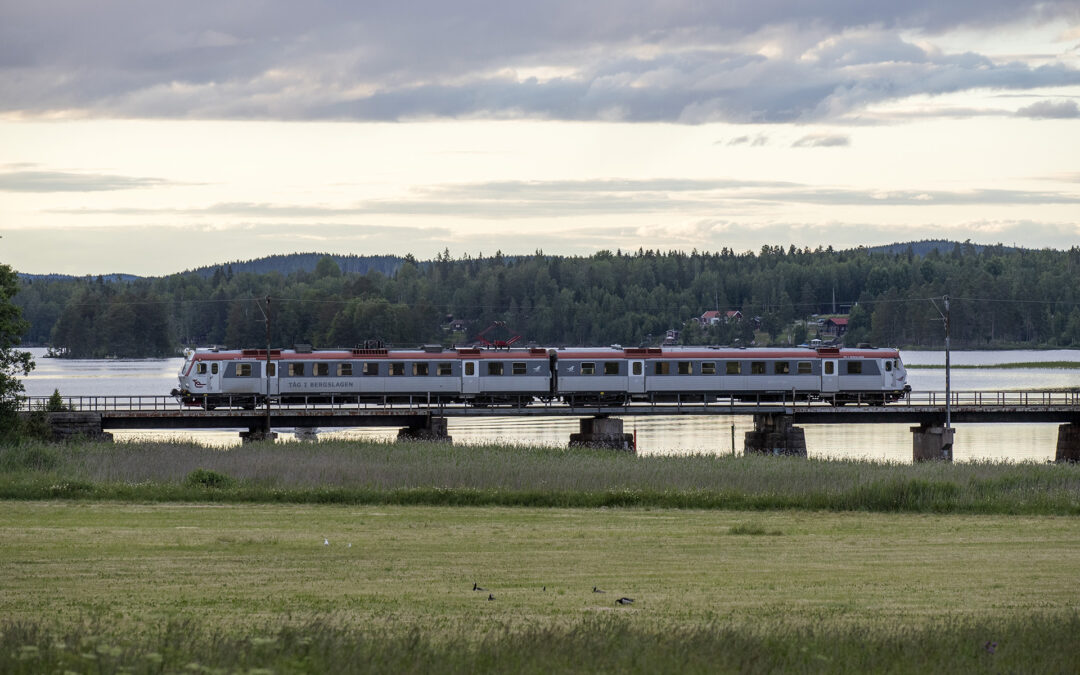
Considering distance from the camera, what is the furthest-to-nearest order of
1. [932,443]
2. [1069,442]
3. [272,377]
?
1. [272,377]
2. [1069,442]
3. [932,443]

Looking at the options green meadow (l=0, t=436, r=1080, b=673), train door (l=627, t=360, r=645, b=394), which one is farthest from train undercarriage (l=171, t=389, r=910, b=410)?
green meadow (l=0, t=436, r=1080, b=673)

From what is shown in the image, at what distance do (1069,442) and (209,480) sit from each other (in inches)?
1893

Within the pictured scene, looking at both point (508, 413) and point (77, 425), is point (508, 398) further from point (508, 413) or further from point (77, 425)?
point (77, 425)

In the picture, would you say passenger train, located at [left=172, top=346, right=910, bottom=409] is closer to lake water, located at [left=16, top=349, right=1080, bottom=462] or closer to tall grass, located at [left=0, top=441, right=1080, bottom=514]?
lake water, located at [left=16, top=349, right=1080, bottom=462]

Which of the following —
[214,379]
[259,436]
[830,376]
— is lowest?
[259,436]

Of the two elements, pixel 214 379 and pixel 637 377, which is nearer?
pixel 214 379

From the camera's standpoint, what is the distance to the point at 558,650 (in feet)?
52.6

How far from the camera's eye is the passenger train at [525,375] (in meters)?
70.8

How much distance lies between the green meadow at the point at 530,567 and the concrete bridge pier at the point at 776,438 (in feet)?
61.3

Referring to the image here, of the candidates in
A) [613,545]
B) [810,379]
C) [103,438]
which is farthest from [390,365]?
[613,545]

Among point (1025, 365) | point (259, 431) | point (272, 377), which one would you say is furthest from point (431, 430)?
point (1025, 365)

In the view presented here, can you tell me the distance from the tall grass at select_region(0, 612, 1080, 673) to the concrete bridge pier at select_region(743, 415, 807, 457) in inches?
1849

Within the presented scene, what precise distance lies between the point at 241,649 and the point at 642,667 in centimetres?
459

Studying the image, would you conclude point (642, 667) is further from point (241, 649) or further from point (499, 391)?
point (499, 391)
